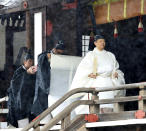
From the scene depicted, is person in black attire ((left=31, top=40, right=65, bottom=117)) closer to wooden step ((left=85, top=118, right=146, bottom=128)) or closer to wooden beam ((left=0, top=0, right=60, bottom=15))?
wooden beam ((left=0, top=0, right=60, bottom=15))

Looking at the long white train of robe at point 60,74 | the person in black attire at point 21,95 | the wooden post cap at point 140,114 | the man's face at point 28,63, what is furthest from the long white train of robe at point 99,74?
the person in black attire at point 21,95

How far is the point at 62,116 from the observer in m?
10.1

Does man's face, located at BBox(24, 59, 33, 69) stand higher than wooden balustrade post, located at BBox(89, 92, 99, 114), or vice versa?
man's face, located at BBox(24, 59, 33, 69)

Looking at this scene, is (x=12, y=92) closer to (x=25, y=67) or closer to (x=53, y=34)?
(x=25, y=67)

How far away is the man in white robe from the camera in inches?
433

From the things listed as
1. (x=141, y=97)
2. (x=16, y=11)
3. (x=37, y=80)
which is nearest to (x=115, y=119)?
(x=141, y=97)

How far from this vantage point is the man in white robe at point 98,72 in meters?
11.0

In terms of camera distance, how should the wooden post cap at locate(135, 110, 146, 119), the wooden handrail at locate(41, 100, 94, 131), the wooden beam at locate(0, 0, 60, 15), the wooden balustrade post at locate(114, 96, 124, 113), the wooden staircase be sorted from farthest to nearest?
the wooden beam at locate(0, 0, 60, 15) → the wooden balustrade post at locate(114, 96, 124, 113) → the wooden handrail at locate(41, 100, 94, 131) → the wooden staircase → the wooden post cap at locate(135, 110, 146, 119)

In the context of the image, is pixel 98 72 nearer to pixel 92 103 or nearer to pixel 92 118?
pixel 92 103

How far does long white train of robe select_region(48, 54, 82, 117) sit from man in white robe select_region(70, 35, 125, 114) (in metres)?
0.73

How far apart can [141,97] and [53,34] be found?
3693mm

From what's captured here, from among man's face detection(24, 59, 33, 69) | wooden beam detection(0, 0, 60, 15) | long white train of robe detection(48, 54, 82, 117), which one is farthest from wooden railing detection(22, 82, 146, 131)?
wooden beam detection(0, 0, 60, 15)

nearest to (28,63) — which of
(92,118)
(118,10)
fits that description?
(118,10)

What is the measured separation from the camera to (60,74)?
12.0 m
